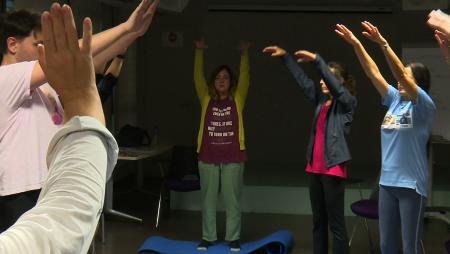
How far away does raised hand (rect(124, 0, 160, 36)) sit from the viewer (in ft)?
4.64

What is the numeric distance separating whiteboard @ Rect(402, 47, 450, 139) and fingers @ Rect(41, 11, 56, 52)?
5.39 m

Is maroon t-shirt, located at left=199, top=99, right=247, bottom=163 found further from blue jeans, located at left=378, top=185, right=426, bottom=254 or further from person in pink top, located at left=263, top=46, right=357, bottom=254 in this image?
→ blue jeans, located at left=378, top=185, right=426, bottom=254

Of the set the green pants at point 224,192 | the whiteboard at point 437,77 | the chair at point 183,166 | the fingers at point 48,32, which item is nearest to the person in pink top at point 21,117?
the fingers at point 48,32

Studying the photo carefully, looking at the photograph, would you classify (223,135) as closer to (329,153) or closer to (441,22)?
(329,153)

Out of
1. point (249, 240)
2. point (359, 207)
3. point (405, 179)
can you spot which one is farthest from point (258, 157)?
point (405, 179)

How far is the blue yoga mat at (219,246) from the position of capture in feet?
14.4

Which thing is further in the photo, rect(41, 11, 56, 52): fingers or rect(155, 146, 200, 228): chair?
rect(155, 146, 200, 228): chair

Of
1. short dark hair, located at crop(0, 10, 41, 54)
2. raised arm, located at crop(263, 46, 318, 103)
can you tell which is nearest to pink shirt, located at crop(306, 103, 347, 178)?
raised arm, located at crop(263, 46, 318, 103)

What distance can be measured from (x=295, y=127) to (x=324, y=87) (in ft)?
11.7

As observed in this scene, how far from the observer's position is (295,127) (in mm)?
7570

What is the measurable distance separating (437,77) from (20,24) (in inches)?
191

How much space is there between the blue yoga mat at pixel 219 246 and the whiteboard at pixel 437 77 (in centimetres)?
224

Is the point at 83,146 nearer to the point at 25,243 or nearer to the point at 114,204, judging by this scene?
the point at 25,243

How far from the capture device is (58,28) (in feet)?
2.38
